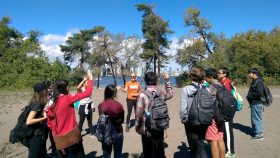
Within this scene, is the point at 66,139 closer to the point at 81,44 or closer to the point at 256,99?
the point at 256,99

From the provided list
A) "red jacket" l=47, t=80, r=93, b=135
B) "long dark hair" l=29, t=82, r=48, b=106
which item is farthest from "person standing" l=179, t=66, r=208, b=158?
"long dark hair" l=29, t=82, r=48, b=106

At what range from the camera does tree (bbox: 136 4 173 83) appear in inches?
1528

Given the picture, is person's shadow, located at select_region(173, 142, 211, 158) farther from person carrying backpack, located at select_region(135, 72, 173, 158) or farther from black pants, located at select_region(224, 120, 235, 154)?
person carrying backpack, located at select_region(135, 72, 173, 158)

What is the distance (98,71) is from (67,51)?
11675 millimetres

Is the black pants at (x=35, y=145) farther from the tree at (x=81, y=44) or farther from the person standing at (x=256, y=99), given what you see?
the tree at (x=81, y=44)

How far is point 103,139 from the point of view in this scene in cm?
485

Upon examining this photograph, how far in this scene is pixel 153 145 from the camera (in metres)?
4.91

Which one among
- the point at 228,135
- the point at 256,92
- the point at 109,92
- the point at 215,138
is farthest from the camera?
the point at 256,92

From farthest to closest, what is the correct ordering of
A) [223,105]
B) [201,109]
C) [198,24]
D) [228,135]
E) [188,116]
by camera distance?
[198,24] → [228,135] → [223,105] → [188,116] → [201,109]

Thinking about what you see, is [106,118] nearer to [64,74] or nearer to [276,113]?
[276,113]

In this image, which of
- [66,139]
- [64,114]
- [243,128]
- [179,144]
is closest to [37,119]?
[64,114]

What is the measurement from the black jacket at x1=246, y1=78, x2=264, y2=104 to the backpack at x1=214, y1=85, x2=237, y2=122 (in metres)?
2.24

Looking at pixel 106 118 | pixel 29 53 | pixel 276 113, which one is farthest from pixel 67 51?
pixel 106 118

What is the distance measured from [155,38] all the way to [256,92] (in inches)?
1265
